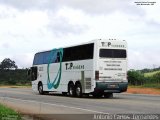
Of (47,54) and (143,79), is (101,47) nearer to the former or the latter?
(47,54)

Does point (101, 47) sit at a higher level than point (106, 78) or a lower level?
higher

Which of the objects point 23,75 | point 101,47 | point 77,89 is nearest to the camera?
point 101,47

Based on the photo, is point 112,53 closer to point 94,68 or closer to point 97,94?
point 94,68

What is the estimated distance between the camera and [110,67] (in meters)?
31.0

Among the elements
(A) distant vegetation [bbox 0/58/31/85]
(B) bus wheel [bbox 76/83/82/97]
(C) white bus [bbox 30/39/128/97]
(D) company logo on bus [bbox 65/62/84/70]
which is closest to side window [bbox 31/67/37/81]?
(C) white bus [bbox 30/39/128/97]

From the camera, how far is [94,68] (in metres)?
30.7

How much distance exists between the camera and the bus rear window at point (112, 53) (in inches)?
1217

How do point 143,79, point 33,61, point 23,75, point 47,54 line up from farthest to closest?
point 23,75 < point 143,79 < point 33,61 < point 47,54

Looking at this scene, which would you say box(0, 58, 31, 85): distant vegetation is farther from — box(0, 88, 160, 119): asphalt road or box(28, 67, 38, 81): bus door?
box(0, 88, 160, 119): asphalt road

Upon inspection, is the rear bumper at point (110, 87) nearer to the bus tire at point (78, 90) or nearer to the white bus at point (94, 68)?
the white bus at point (94, 68)

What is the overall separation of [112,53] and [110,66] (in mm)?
841

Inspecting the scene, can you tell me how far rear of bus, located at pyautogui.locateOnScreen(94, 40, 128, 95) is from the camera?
30.8 m

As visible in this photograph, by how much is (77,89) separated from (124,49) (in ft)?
14.3

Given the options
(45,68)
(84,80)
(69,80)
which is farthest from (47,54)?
(84,80)
